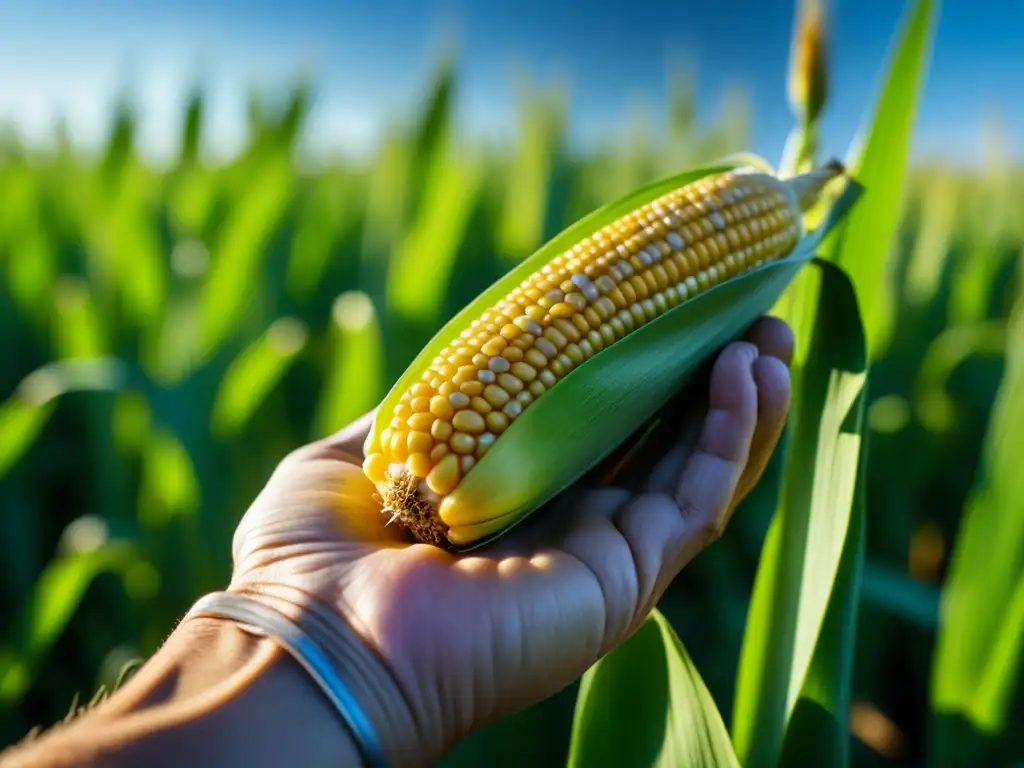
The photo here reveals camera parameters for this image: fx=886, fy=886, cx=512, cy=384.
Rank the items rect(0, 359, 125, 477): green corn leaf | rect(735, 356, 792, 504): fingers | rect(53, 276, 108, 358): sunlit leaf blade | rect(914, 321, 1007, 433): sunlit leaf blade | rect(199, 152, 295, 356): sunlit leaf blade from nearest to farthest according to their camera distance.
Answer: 1. rect(735, 356, 792, 504): fingers
2. rect(0, 359, 125, 477): green corn leaf
3. rect(199, 152, 295, 356): sunlit leaf blade
4. rect(53, 276, 108, 358): sunlit leaf blade
5. rect(914, 321, 1007, 433): sunlit leaf blade

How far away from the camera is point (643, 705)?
1076 mm

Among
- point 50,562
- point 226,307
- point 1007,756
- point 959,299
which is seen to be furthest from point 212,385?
point 959,299

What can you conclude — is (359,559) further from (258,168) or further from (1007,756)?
(258,168)

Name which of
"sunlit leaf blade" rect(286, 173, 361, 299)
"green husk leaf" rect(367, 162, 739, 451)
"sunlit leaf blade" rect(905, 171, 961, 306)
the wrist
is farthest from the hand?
"sunlit leaf blade" rect(905, 171, 961, 306)

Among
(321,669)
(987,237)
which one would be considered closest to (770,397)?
(321,669)

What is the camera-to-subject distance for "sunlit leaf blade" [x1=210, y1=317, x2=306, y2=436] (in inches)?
86.5

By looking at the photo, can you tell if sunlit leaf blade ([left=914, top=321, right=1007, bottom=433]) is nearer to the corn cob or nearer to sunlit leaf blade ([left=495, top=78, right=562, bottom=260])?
sunlit leaf blade ([left=495, top=78, right=562, bottom=260])

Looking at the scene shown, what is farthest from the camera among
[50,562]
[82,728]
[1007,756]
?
[50,562]

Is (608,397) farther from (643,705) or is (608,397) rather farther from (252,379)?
(252,379)

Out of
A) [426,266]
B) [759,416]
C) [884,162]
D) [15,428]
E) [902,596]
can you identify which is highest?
[884,162]

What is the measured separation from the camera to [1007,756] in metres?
1.54

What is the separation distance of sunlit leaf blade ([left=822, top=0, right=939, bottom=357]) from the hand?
0.63 ft

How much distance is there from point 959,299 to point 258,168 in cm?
269

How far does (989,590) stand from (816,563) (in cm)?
57
